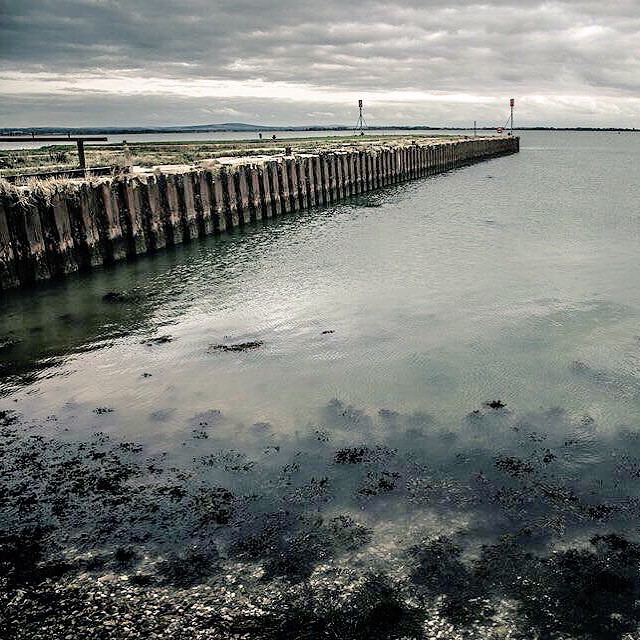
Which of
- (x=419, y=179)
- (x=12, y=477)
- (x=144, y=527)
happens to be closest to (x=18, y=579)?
(x=144, y=527)

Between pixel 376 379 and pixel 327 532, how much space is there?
3.50 m

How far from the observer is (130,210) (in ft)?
52.0

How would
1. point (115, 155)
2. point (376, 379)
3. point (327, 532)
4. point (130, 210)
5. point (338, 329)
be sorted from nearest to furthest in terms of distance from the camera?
point (327, 532), point (376, 379), point (338, 329), point (130, 210), point (115, 155)

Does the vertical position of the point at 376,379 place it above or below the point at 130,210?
below

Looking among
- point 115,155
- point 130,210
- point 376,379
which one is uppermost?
point 115,155

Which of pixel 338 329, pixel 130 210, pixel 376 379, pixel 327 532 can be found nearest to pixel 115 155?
pixel 130 210

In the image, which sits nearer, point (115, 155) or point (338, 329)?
point (338, 329)

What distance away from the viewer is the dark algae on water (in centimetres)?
401

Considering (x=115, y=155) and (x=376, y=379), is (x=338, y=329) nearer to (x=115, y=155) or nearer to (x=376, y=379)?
(x=376, y=379)

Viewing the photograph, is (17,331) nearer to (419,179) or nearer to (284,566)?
(284,566)

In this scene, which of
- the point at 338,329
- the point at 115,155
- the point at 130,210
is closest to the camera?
the point at 338,329

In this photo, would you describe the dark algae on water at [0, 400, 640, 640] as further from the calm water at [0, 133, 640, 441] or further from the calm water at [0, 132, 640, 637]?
the calm water at [0, 133, 640, 441]

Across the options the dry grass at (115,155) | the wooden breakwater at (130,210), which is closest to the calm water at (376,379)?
the wooden breakwater at (130,210)

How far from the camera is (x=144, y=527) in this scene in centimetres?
499
